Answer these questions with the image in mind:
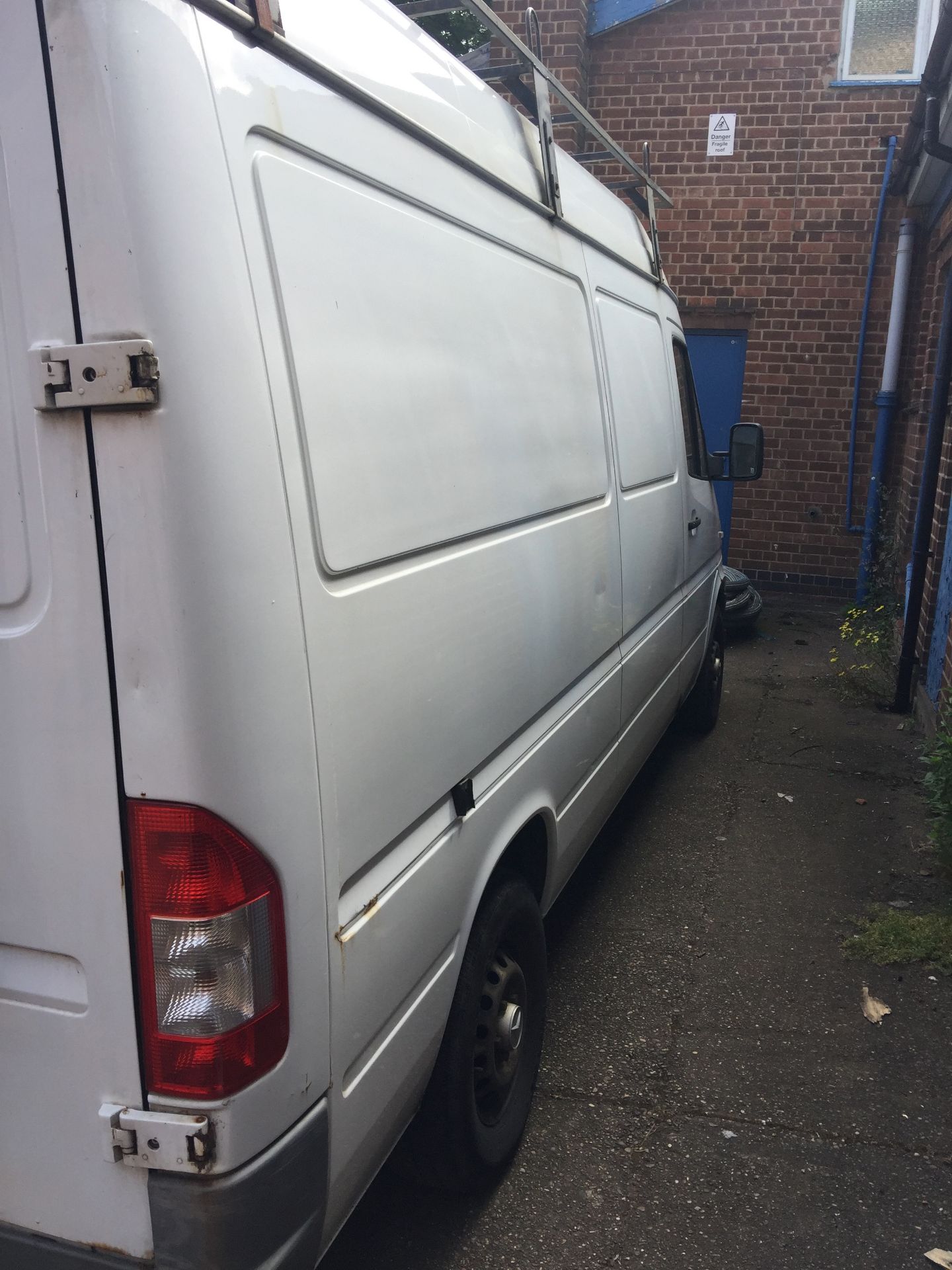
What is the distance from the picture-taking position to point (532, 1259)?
7.68 ft

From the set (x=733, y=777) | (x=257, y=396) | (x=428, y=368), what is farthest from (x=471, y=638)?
(x=733, y=777)

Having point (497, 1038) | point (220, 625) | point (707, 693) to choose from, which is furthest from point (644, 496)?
point (220, 625)

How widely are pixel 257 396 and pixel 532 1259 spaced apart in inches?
79.3

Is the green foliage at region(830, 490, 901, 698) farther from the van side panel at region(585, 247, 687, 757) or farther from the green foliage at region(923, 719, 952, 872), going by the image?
the van side panel at region(585, 247, 687, 757)

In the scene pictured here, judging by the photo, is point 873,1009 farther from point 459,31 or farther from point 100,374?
point 459,31

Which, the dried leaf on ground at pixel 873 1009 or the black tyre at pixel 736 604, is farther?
the black tyre at pixel 736 604

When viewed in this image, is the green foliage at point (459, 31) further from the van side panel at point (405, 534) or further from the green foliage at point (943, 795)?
the van side panel at point (405, 534)

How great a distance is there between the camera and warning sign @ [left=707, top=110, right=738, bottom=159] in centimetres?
977

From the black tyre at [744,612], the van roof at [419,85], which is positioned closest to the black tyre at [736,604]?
the black tyre at [744,612]

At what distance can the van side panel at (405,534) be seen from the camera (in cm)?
156

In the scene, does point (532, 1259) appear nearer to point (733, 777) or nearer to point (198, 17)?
point (198, 17)

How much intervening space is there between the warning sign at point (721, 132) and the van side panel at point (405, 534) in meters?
8.07

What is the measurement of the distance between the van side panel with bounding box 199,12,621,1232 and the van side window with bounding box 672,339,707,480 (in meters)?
2.43

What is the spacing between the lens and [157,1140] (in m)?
1.45
